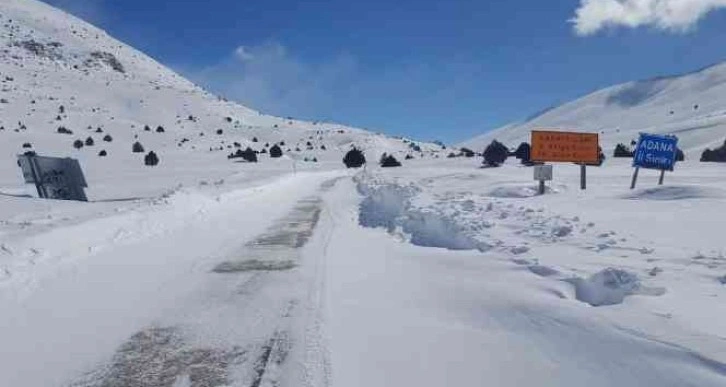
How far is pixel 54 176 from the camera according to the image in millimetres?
22516

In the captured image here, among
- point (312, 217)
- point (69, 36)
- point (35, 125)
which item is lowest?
point (312, 217)

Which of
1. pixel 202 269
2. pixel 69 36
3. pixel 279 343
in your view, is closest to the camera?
pixel 279 343

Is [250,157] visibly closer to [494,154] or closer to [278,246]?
[494,154]

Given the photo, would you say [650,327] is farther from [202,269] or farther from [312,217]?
[312,217]

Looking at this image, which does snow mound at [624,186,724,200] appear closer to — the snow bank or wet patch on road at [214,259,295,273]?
the snow bank

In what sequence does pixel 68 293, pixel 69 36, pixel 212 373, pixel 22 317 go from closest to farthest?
1. pixel 212 373
2. pixel 22 317
3. pixel 68 293
4. pixel 69 36

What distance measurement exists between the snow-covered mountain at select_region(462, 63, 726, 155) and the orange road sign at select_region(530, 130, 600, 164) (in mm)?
60363

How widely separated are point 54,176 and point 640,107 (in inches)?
4920

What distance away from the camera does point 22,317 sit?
6.77 metres

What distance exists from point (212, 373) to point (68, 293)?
3.62 m

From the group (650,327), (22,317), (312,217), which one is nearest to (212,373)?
(22,317)

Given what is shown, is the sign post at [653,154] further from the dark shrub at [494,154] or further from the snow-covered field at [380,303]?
the dark shrub at [494,154]

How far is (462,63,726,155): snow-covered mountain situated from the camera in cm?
10241

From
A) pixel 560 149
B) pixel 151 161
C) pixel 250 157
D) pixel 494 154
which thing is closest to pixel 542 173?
pixel 560 149
